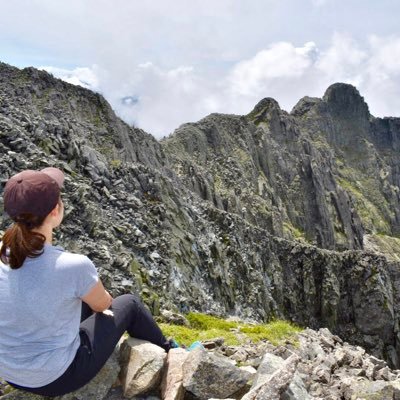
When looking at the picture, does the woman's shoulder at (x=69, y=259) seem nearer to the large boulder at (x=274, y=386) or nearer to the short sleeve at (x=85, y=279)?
the short sleeve at (x=85, y=279)

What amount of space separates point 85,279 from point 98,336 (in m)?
1.40

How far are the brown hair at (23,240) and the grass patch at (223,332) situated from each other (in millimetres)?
8701

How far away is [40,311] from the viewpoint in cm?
659

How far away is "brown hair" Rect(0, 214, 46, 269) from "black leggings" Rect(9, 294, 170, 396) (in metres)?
1.85

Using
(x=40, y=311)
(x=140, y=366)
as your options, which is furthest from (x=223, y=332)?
(x=40, y=311)

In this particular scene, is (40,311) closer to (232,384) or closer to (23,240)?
(23,240)

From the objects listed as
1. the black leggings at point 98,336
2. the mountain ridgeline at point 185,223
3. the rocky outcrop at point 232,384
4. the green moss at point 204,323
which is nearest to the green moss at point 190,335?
the green moss at point 204,323

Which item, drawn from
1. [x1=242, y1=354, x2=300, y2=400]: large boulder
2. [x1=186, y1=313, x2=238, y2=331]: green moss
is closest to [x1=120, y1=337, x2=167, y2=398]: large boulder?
[x1=242, y1=354, x2=300, y2=400]: large boulder

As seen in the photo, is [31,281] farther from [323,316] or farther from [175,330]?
[323,316]

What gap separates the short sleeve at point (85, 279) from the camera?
6.71m

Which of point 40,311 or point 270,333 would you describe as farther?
point 270,333

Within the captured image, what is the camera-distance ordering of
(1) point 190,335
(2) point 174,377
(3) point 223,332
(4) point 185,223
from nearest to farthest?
(2) point 174,377 → (1) point 190,335 → (3) point 223,332 → (4) point 185,223

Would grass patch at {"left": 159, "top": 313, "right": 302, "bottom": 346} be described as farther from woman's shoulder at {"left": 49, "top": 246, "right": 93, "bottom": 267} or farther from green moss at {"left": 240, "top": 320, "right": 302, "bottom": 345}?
woman's shoulder at {"left": 49, "top": 246, "right": 93, "bottom": 267}

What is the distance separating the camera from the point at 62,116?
51000 millimetres
